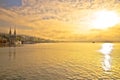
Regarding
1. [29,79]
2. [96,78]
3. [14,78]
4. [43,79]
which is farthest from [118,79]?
[14,78]

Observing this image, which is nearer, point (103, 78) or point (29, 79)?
point (29, 79)

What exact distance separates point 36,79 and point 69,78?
7551 mm

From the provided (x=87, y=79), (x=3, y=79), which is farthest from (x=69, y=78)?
(x=3, y=79)

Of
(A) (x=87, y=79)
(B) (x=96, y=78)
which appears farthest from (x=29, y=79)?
(B) (x=96, y=78)

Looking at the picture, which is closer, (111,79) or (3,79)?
(3,79)

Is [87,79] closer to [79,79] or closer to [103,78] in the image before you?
[79,79]

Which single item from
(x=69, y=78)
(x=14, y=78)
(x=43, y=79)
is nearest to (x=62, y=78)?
(x=69, y=78)

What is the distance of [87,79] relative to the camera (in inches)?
1558

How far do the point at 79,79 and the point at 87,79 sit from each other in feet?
6.06

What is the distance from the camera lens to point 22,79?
38250mm

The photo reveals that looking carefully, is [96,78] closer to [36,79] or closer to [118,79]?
[118,79]

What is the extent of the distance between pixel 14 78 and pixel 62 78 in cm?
1080

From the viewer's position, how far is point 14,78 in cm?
3881

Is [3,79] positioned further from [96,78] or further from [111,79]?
[111,79]
